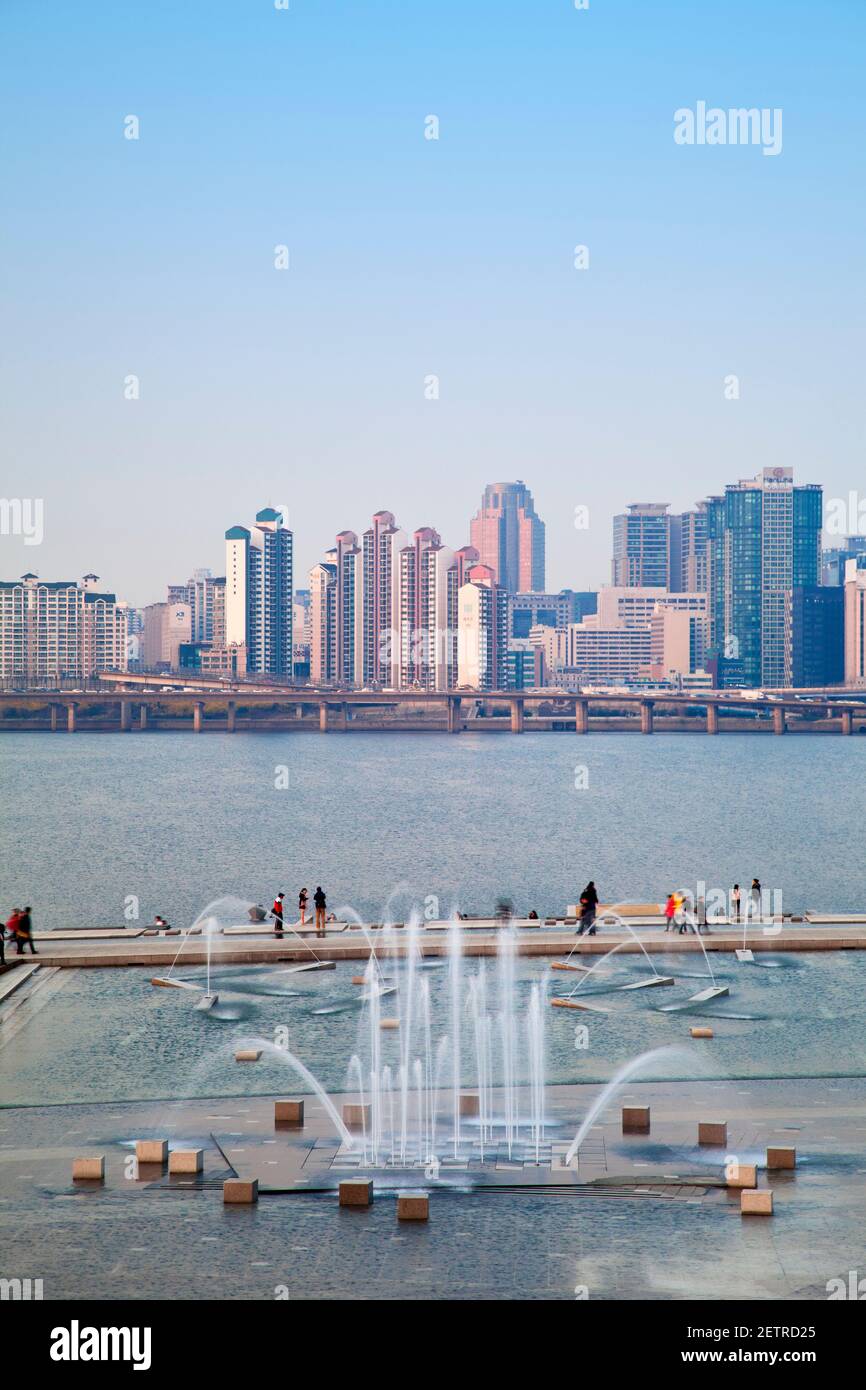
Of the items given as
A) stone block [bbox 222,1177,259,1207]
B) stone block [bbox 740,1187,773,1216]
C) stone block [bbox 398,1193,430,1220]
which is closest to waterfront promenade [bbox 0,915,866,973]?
stone block [bbox 222,1177,259,1207]

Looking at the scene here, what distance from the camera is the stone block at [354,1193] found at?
52.9ft

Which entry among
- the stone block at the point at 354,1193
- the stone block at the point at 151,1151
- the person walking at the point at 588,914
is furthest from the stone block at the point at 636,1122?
the person walking at the point at 588,914

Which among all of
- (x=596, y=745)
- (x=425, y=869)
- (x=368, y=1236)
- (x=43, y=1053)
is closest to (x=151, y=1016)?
(x=43, y=1053)

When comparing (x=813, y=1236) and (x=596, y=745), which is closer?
(x=813, y=1236)

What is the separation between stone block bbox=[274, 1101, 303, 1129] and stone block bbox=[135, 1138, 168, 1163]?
172cm

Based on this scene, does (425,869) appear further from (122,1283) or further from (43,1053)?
(122,1283)

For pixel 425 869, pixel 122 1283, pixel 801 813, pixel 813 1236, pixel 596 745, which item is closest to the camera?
pixel 122 1283

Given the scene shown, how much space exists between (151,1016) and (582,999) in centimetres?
620

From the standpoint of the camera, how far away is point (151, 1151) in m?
17.6

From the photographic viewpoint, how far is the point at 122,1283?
14031 mm

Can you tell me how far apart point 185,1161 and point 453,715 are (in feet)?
571

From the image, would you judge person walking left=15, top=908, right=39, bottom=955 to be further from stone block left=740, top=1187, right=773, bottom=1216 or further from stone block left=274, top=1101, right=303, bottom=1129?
stone block left=740, top=1187, right=773, bottom=1216

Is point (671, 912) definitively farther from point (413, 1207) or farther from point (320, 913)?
point (413, 1207)
